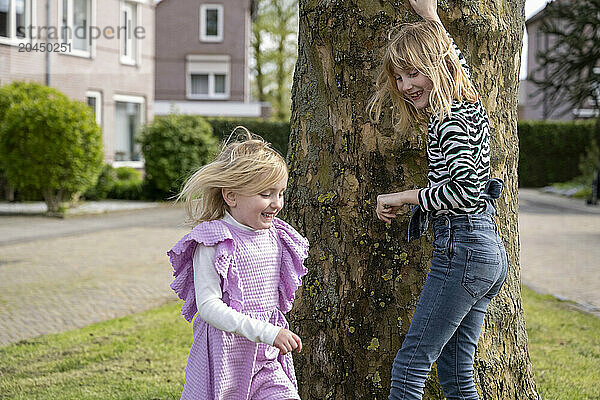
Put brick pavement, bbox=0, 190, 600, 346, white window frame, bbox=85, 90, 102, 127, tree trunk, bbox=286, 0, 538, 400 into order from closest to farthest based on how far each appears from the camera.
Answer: tree trunk, bbox=286, 0, 538, 400 → brick pavement, bbox=0, 190, 600, 346 → white window frame, bbox=85, 90, 102, 127

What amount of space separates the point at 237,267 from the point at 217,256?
0.34 feet

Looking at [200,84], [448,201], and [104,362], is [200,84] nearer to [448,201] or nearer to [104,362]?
[104,362]

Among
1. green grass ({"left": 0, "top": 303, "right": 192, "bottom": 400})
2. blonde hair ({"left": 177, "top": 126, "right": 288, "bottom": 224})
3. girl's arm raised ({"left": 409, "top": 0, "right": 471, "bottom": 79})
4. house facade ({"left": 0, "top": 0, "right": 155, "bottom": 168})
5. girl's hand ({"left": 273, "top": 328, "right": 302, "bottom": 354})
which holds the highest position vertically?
house facade ({"left": 0, "top": 0, "right": 155, "bottom": 168})

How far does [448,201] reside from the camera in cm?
279

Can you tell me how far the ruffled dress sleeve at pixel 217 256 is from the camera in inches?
103

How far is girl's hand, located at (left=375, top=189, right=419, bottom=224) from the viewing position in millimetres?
2977

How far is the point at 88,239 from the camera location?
12.7 meters

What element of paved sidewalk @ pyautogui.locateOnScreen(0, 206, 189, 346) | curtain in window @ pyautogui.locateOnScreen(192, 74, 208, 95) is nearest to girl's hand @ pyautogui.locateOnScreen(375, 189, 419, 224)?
paved sidewalk @ pyautogui.locateOnScreen(0, 206, 189, 346)

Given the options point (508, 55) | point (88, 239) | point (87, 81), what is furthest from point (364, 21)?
point (87, 81)

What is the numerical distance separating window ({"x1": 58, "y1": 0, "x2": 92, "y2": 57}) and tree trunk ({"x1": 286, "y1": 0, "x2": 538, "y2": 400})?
18376 mm

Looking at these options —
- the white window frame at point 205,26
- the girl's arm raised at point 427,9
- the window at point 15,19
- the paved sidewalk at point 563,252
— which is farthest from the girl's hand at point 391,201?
the white window frame at point 205,26

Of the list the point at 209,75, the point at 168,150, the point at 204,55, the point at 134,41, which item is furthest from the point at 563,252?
the point at 204,55

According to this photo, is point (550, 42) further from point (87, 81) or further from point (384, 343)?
point (384, 343)

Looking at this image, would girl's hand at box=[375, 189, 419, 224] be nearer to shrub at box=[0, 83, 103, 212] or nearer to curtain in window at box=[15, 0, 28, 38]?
shrub at box=[0, 83, 103, 212]
